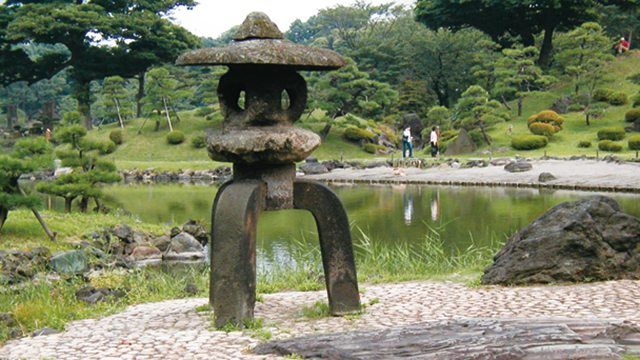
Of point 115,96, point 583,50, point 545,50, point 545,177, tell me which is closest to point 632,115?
point 583,50

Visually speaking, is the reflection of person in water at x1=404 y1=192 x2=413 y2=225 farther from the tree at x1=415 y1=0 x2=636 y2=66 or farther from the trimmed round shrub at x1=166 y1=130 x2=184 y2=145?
the tree at x1=415 y1=0 x2=636 y2=66

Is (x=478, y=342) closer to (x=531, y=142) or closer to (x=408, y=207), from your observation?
(x=408, y=207)

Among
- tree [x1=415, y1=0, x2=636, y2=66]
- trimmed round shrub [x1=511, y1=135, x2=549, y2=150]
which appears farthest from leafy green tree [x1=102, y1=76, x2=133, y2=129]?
trimmed round shrub [x1=511, y1=135, x2=549, y2=150]

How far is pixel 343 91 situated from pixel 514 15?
39.8 ft

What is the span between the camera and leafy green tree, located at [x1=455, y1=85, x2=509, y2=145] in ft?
94.9

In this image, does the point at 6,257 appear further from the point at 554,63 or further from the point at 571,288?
the point at 554,63

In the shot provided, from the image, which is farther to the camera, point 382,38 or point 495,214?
point 382,38

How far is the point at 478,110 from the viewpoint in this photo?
29.2 metres

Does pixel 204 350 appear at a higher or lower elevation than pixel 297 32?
lower

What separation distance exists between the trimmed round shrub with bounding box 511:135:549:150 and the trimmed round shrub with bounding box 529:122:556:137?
71 centimetres

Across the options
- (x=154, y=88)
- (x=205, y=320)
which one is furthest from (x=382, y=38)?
(x=205, y=320)

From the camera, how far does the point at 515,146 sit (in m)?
28.7

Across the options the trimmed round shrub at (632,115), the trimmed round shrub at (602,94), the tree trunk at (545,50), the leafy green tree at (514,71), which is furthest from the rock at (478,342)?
the tree trunk at (545,50)

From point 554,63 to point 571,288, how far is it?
3511cm
